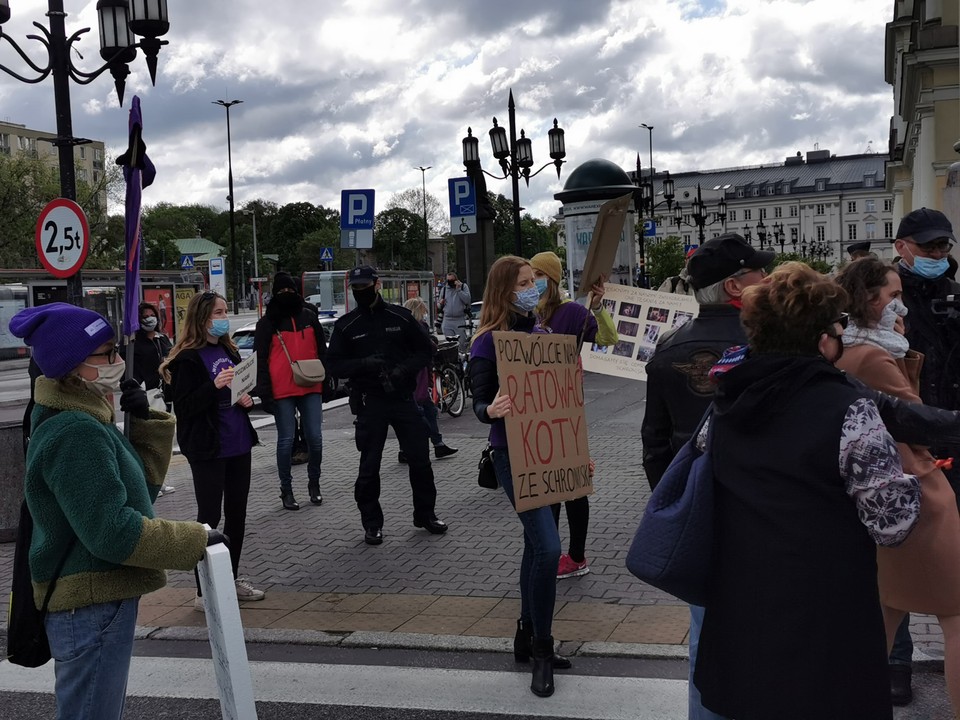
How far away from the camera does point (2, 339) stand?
32.7m

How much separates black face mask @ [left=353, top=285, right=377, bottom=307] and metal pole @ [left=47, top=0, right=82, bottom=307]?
→ 3923 millimetres

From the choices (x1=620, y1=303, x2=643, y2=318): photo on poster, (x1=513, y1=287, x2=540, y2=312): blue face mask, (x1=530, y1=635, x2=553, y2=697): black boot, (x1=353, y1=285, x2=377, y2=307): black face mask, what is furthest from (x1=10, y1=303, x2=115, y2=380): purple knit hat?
(x1=353, y1=285, x2=377, y2=307): black face mask

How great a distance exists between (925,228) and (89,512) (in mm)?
3639

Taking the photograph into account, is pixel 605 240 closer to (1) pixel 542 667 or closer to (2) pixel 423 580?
(1) pixel 542 667

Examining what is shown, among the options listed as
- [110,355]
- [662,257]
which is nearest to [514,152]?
[110,355]

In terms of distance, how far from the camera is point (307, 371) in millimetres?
8461

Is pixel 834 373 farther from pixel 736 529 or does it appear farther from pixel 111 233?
pixel 111 233

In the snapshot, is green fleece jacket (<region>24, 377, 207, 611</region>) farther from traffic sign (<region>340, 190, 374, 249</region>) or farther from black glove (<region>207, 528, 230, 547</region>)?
traffic sign (<region>340, 190, 374, 249</region>)

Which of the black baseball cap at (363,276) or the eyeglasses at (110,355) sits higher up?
the black baseball cap at (363,276)

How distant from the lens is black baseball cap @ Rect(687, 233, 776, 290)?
3615mm

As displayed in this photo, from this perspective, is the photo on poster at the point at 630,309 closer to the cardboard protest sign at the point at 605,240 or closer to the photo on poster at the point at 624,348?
the photo on poster at the point at 624,348

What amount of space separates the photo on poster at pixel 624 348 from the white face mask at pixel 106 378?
3.89 m

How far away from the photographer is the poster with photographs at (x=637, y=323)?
6.44 metres

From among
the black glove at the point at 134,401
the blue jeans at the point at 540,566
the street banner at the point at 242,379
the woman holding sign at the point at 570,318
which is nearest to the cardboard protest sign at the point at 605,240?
the woman holding sign at the point at 570,318
